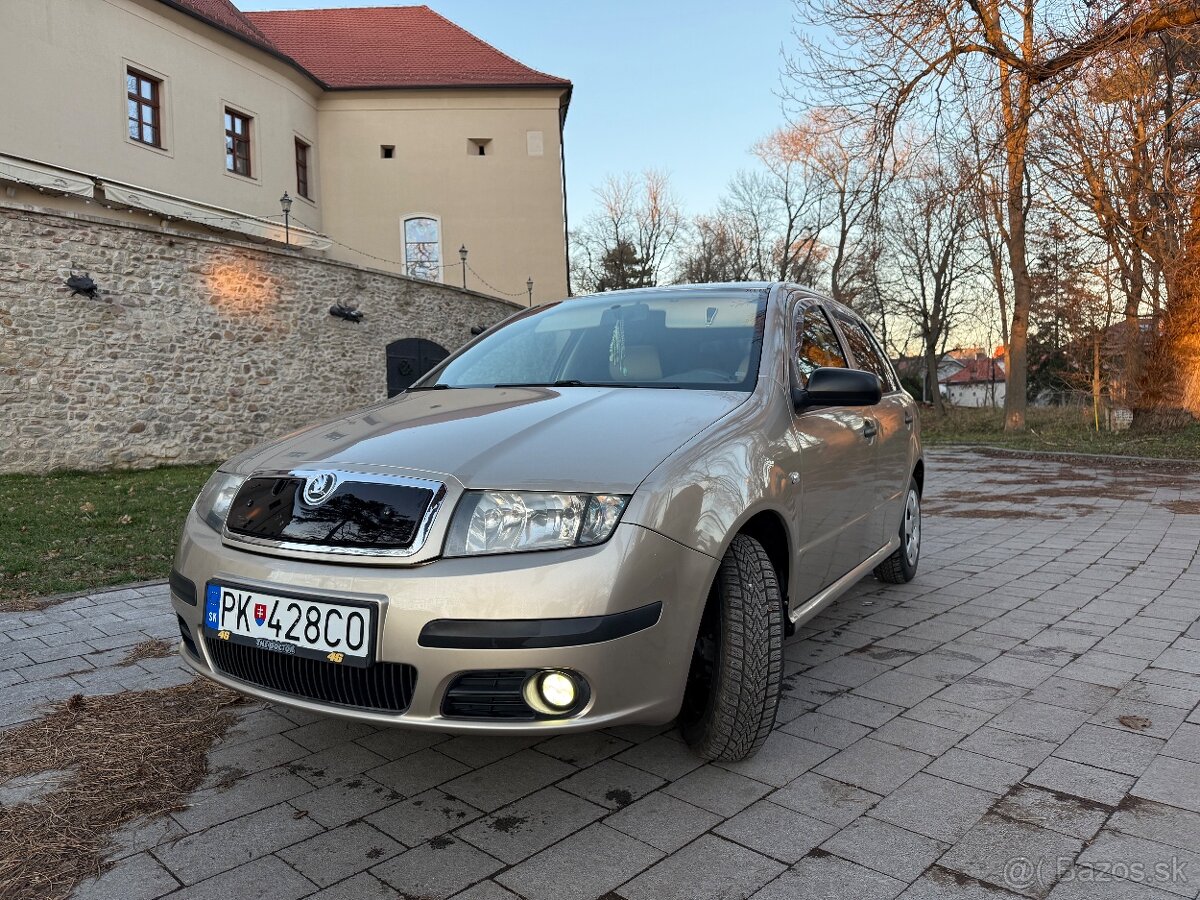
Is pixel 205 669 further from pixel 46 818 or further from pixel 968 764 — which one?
pixel 968 764

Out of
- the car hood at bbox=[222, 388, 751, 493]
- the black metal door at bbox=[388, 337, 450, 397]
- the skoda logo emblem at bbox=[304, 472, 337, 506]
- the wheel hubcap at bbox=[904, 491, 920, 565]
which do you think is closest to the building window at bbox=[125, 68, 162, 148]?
the black metal door at bbox=[388, 337, 450, 397]

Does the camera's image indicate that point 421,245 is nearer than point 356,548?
No

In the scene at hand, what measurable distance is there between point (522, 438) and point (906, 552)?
3410mm

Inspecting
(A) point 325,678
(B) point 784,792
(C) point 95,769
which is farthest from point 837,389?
(C) point 95,769

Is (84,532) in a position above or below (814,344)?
below

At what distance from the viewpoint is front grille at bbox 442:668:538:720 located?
209cm

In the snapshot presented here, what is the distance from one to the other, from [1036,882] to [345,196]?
27910 mm

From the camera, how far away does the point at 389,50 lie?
29281mm

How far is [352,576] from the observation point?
7.02ft

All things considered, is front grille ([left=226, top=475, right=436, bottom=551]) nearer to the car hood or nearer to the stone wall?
the car hood

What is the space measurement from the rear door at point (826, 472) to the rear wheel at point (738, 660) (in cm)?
46

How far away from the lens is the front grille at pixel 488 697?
209 cm

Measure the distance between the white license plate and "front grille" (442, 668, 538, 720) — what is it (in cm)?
24

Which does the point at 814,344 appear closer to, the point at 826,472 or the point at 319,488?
the point at 826,472
